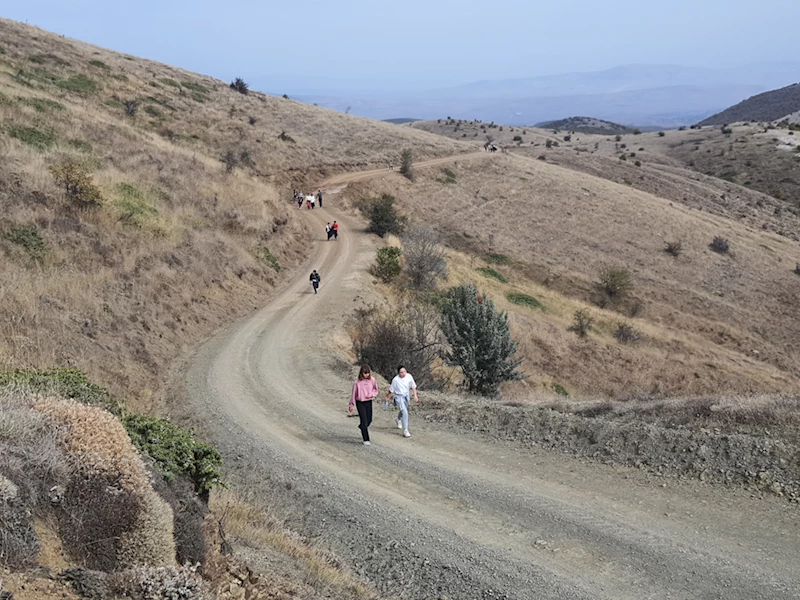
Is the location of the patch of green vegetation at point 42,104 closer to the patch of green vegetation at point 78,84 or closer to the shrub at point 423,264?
the patch of green vegetation at point 78,84

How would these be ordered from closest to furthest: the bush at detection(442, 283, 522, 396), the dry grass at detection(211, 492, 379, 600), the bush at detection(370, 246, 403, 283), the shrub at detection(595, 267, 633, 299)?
the dry grass at detection(211, 492, 379, 600) → the bush at detection(442, 283, 522, 396) → the bush at detection(370, 246, 403, 283) → the shrub at detection(595, 267, 633, 299)

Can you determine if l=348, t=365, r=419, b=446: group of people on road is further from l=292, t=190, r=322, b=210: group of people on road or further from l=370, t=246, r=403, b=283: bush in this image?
l=292, t=190, r=322, b=210: group of people on road

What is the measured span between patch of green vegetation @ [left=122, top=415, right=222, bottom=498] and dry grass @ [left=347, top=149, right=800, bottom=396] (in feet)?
54.6

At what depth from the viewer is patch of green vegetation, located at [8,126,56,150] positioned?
81.6 feet

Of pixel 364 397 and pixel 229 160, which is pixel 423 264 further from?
pixel 229 160

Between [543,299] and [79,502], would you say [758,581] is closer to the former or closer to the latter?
[79,502]

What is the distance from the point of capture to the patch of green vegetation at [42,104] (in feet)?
98.5

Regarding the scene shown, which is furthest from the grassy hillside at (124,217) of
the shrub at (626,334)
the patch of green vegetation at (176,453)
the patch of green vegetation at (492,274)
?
the shrub at (626,334)

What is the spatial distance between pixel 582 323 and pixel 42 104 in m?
31.9

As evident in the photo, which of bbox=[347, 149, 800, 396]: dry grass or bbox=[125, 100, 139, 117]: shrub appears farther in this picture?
bbox=[125, 100, 139, 117]: shrub

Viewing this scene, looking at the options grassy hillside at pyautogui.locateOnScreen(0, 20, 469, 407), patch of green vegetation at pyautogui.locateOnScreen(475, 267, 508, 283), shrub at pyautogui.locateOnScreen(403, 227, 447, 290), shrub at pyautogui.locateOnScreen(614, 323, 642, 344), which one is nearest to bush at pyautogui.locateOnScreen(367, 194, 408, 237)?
grassy hillside at pyautogui.locateOnScreen(0, 20, 469, 407)

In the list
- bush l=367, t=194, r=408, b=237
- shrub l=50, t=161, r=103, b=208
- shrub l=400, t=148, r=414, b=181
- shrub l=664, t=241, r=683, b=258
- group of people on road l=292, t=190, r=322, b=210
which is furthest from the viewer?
shrub l=400, t=148, r=414, b=181

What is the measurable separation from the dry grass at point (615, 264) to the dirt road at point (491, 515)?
40.2 ft

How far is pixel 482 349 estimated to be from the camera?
17859mm
